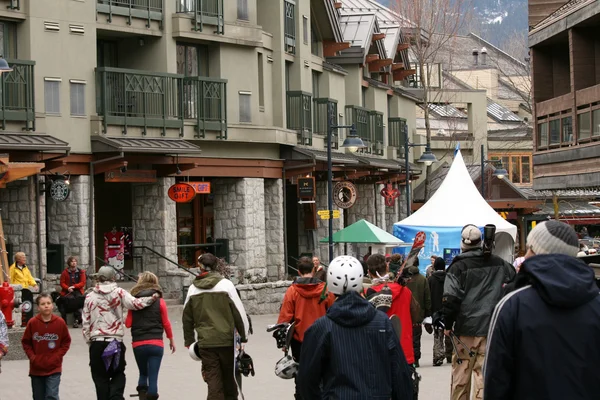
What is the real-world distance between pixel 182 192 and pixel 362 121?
1339cm

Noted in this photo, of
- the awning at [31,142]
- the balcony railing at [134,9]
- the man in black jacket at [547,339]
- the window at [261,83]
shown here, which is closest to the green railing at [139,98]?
the balcony railing at [134,9]

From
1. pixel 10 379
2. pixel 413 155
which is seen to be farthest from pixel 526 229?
pixel 10 379

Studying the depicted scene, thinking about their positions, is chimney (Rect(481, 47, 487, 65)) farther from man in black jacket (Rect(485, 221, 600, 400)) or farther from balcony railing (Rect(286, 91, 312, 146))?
man in black jacket (Rect(485, 221, 600, 400))

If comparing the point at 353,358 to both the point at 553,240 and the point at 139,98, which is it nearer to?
the point at 553,240

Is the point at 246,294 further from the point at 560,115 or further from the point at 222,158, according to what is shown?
the point at 560,115

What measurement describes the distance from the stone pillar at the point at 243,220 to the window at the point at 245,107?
1.61 meters

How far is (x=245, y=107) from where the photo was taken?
31.9m

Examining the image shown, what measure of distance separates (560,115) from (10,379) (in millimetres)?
22241

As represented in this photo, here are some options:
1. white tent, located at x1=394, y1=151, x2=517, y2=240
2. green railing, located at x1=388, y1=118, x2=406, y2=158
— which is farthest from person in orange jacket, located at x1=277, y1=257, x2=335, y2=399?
green railing, located at x1=388, y1=118, x2=406, y2=158

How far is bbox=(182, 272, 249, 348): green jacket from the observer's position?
11656 mm

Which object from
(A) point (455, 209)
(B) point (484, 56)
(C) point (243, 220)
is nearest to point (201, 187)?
(C) point (243, 220)

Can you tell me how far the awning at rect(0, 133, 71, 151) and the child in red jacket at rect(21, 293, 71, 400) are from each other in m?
13.4

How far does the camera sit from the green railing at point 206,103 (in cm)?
3038

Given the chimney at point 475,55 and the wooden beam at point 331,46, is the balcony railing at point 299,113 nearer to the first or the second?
the wooden beam at point 331,46
